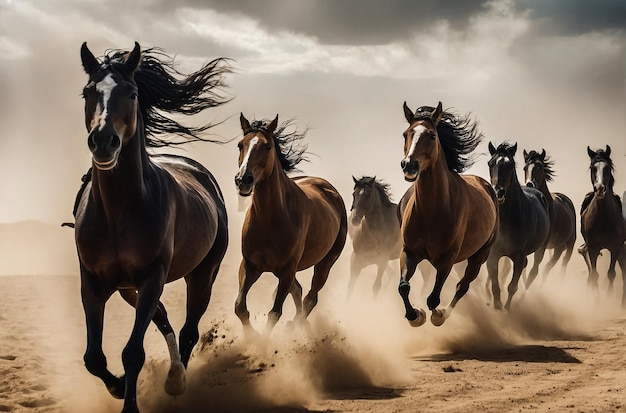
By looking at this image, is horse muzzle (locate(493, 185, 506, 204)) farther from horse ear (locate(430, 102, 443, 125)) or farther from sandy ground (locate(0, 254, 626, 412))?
horse ear (locate(430, 102, 443, 125))

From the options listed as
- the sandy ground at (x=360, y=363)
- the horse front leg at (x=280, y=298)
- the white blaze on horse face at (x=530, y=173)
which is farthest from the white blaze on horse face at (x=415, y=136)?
the white blaze on horse face at (x=530, y=173)

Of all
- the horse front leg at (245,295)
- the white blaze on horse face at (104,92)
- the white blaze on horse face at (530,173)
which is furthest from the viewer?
the white blaze on horse face at (530,173)

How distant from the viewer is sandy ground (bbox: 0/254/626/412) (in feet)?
20.8

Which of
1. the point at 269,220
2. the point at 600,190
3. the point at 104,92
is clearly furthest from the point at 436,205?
the point at 600,190

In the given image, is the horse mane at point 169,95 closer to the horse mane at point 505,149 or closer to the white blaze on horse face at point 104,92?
the white blaze on horse face at point 104,92

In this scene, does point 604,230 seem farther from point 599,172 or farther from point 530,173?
point 530,173

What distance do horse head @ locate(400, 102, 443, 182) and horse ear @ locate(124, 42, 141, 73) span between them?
3848mm

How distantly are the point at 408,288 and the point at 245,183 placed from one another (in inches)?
95.0

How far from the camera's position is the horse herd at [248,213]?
527 cm

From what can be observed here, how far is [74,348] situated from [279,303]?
123 inches

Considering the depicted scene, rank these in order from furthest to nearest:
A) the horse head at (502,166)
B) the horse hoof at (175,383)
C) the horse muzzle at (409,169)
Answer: the horse head at (502,166)
the horse muzzle at (409,169)
the horse hoof at (175,383)

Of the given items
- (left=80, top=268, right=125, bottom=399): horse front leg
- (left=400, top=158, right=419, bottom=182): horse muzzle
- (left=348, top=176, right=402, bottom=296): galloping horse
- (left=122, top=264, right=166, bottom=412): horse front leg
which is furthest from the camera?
(left=348, top=176, right=402, bottom=296): galloping horse

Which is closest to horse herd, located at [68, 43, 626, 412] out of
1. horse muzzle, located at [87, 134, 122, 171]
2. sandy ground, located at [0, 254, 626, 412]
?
horse muzzle, located at [87, 134, 122, 171]

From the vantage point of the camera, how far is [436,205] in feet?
31.1
